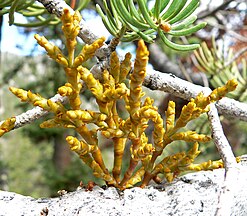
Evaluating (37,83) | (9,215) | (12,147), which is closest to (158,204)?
(9,215)

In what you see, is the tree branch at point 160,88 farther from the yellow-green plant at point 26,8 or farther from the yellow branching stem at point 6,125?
the yellow-green plant at point 26,8

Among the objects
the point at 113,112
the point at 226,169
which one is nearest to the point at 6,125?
the point at 113,112

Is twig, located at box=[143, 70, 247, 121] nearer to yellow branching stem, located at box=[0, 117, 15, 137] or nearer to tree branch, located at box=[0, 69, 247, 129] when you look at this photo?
tree branch, located at box=[0, 69, 247, 129]

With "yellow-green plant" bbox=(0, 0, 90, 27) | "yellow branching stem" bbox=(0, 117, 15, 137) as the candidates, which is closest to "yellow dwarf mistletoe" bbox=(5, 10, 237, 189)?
"yellow branching stem" bbox=(0, 117, 15, 137)

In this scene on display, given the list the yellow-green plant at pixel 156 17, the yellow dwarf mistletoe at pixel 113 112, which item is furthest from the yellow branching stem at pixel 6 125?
the yellow-green plant at pixel 156 17

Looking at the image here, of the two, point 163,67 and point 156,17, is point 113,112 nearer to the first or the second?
point 156,17

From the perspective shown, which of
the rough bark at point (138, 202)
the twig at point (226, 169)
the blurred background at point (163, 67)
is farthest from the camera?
the blurred background at point (163, 67)
